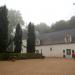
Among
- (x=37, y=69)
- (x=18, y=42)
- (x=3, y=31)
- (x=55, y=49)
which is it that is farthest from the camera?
(x=55, y=49)

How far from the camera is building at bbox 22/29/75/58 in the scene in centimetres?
4096

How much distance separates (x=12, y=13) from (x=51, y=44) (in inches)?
766

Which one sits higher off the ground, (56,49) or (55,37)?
(55,37)

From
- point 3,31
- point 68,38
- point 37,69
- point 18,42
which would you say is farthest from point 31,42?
point 37,69

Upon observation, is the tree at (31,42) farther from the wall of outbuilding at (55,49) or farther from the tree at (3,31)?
the wall of outbuilding at (55,49)

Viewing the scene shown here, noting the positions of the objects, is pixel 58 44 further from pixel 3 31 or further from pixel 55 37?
pixel 3 31

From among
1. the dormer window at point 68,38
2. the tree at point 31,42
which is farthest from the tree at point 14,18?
the dormer window at point 68,38

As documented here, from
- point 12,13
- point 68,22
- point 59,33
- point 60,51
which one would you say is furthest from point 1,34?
point 68,22

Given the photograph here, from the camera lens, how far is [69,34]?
43312mm

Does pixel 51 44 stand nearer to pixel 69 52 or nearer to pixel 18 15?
pixel 69 52

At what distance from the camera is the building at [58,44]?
134ft

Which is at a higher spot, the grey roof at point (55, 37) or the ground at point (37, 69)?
the grey roof at point (55, 37)

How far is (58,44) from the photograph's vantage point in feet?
142

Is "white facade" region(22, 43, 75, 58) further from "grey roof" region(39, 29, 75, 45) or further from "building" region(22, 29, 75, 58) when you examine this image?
"grey roof" region(39, 29, 75, 45)
